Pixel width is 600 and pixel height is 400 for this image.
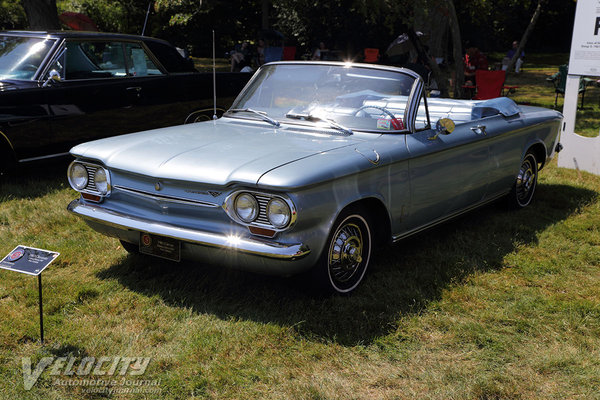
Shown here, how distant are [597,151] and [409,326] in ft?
17.1

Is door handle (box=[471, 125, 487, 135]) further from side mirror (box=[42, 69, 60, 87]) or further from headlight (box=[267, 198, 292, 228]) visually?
side mirror (box=[42, 69, 60, 87])

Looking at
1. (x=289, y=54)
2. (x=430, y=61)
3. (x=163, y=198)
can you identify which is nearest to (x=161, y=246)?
(x=163, y=198)

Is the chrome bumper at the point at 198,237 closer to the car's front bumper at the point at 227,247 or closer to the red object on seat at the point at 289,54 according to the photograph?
the car's front bumper at the point at 227,247

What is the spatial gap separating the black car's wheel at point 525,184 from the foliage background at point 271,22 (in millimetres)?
20221

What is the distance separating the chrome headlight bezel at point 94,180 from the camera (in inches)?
162

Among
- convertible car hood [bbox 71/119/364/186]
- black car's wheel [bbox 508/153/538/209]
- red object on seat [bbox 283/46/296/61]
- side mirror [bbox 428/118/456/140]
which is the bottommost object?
black car's wheel [bbox 508/153/538/209]

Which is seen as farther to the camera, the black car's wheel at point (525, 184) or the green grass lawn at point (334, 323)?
the black car's wheel at point (525, 184)

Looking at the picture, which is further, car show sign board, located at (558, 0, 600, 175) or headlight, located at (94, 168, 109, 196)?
car show sign board, located at (558, 0, 600, 175)

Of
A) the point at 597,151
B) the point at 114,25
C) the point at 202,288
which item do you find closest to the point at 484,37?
the point at 114,25

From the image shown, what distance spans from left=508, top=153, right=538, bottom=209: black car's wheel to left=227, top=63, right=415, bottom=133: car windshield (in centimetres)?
205

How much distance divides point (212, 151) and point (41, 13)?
10.9 m

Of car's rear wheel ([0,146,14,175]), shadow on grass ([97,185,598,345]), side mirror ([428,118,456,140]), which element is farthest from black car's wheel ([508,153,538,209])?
car's rear wheel ([0,146,14,175])

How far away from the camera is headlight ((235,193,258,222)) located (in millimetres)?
3571

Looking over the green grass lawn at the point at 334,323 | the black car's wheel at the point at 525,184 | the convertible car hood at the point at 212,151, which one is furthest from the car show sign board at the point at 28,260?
the black car's wheel at the point at 525,184
